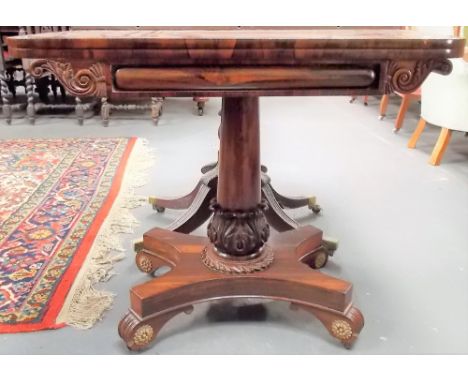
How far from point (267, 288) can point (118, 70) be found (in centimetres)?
63

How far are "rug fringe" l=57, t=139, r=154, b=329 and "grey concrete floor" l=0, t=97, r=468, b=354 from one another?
3 cm

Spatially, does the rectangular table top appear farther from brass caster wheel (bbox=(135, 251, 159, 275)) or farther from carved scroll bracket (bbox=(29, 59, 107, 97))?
→ brass caster wheel (bbox=(135, 251, 159, 275))

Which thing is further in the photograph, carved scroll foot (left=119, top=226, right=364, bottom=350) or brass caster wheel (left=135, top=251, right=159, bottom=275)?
brass caster wheel (left=135, top=251, right=159, bottom=275)

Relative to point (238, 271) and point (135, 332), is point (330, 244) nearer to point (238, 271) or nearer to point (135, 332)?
point (238, 271)

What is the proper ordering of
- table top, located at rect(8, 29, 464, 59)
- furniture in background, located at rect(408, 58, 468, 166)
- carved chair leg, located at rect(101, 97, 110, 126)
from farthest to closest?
carved chair leg, located at rect(101, 97, 110, 126), furniture in background, located at rect(408, 58, 468, 166), table top, located at rect(8, 29, 464, 59)

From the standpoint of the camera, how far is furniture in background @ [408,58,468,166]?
7.50 ft

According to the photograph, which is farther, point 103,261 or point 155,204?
point 155,204

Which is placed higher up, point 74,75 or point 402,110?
point 74,75

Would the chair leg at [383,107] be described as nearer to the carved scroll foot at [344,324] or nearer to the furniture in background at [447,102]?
the furniture in background at [447,102]

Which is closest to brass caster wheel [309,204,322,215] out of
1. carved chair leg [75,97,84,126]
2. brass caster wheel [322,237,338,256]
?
brass caster wheel [322,237,338,256]

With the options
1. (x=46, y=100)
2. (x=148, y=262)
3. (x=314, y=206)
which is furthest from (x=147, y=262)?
(x=46, y=100)

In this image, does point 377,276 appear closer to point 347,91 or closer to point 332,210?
point 332,210

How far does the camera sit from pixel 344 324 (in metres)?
1.13

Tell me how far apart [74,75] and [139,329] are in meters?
0.58
